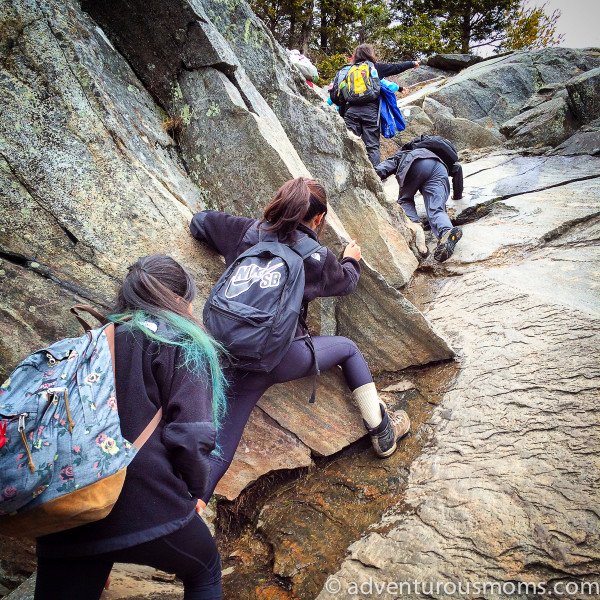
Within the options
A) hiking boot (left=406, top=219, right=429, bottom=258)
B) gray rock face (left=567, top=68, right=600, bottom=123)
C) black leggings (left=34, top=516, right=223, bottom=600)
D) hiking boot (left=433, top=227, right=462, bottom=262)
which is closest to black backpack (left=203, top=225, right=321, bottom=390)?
black leggings (left=34, top=516, right=223, bottom=600)

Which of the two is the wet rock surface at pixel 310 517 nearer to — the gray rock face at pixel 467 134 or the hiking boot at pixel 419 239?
the hiking boot at pixel 419 239

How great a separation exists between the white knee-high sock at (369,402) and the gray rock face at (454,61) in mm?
21317

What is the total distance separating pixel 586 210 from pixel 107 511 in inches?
311

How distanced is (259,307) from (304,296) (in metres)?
0.63

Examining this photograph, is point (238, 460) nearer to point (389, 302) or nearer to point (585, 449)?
point (389, 302)

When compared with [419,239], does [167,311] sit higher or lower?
higher

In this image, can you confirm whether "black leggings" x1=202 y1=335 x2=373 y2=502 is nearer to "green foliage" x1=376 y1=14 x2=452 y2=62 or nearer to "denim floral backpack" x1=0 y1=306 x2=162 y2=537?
"denim floral backpack" x1=0 y1=306 x2=162 y2=537

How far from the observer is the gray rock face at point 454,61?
773 inches

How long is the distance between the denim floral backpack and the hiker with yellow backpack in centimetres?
787

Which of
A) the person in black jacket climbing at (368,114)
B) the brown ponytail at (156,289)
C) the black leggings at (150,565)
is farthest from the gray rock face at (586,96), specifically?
the black leggings at (150,565)

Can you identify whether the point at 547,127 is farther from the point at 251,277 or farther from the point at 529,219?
the point at 251,277

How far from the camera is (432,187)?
23.5 ft

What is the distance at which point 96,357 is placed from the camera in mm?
1828

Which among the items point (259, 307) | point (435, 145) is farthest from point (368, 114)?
→ point (259, 307)
